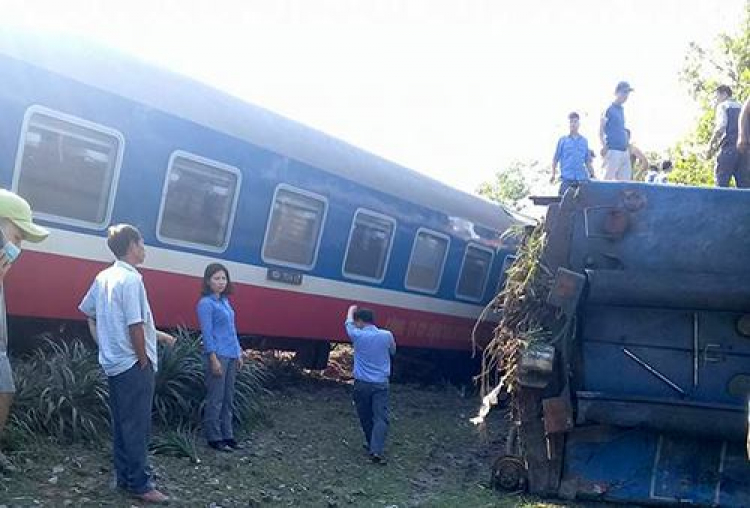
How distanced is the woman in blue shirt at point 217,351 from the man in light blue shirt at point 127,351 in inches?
52.5

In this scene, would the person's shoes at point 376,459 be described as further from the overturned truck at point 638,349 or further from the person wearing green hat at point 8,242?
the person wearing green hat at point 8,242

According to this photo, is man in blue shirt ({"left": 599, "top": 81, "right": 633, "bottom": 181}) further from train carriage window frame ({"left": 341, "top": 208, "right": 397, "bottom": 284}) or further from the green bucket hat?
the green bucket hat

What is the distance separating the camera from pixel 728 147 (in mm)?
7770

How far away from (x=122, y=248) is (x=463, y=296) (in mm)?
8340

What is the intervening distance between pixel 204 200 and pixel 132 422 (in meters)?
3.55

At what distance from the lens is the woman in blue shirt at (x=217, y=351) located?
6.43 metres

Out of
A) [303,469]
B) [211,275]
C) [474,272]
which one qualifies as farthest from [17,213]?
[474,272]

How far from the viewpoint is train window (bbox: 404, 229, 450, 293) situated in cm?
1134

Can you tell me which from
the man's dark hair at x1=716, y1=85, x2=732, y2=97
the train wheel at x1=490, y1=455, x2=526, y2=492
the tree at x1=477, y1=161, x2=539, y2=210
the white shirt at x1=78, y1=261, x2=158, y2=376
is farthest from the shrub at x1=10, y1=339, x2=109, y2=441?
the tree at x1=477, y1=161, x2=539, y2=210

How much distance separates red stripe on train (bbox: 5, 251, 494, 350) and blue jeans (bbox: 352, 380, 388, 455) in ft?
6.24

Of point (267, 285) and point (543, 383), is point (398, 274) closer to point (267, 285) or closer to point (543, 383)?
point (267, 285)

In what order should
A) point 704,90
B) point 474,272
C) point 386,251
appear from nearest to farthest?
point 386,251 < point 474,272 < point 704,90

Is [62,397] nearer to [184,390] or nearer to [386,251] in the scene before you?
[184,390]

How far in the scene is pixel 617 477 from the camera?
5.55 m
